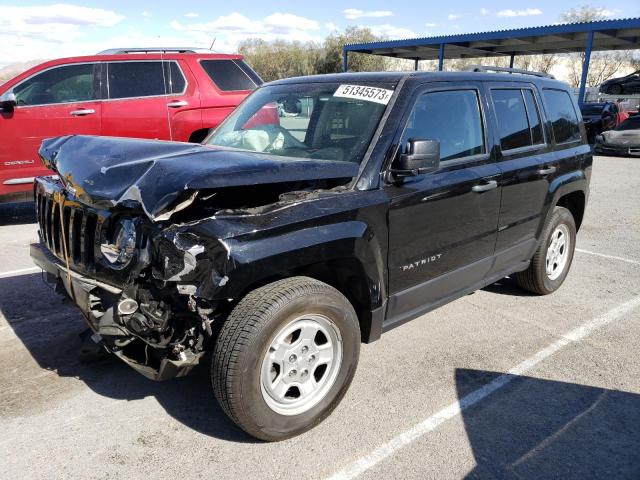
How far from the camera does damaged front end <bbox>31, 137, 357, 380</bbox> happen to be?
2.45 m

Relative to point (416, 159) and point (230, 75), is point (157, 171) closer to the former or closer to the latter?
point (416, 159)

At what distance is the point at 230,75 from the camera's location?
26.9ft

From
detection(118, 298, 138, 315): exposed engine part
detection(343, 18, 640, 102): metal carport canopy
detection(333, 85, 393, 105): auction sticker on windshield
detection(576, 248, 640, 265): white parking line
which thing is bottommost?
detection(576, 248, 640, 265): white parking line

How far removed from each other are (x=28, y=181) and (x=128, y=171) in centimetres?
529

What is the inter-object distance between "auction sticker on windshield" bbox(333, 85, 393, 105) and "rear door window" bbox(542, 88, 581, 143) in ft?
6.64

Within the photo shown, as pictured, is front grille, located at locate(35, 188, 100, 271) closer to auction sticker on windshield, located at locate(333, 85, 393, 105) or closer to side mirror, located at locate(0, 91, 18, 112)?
auction sticker on windshield, located at locate(333, 85, 393, 105)

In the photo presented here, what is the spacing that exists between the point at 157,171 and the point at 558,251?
4014 millimetres

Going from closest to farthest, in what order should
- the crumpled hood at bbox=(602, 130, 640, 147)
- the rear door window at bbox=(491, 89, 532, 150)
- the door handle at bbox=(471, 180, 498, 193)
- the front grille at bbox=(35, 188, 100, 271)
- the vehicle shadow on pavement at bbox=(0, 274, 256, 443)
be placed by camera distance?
the front grille at bbox=(35, 188, 100, 271), the vehicle shadow on pavement at bbox=(0, 274, 256, 443), the door handle at bbox=(471, 180, 498, 193), the rear door window at bbox=(491, 89, 532, 150), the crumpled hood at bbox=(602, 130, 640, 147)

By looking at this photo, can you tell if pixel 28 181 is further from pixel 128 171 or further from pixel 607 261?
pixel 607 261

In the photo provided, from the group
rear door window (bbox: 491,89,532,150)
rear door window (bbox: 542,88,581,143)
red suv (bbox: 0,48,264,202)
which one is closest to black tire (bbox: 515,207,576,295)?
rear door window (bbox: 542,88,581,143)

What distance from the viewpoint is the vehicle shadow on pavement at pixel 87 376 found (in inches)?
122

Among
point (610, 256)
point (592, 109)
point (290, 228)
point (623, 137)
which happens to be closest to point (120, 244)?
point (290, 228)

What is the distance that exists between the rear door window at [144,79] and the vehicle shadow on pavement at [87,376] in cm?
407

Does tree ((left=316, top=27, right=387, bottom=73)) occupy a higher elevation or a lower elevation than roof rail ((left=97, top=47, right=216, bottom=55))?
higher
